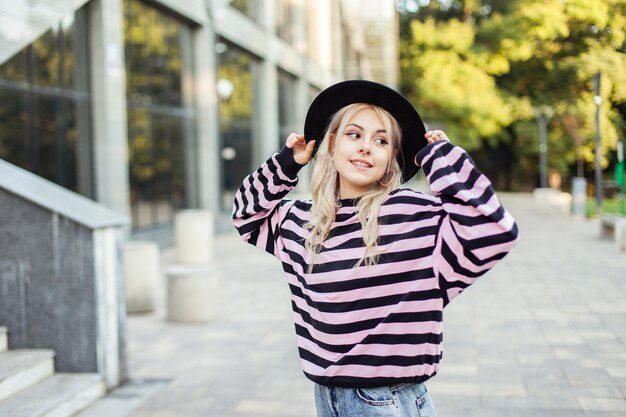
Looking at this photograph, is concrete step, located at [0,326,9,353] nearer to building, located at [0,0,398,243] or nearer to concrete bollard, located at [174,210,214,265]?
building, located at [0,0,398,243]

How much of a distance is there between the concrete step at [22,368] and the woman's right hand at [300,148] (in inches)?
129

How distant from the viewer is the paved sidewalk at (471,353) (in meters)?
5.09

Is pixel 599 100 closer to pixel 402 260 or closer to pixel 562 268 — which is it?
pixel 562 268

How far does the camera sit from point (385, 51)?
133ft

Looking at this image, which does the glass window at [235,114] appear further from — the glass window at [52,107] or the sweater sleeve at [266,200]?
the sweater sleeve at [266,200]

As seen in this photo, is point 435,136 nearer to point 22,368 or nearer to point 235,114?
point 22,368

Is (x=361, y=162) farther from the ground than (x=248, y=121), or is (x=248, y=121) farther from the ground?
(x=248, y=121)

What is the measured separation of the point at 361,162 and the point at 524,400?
3399mm

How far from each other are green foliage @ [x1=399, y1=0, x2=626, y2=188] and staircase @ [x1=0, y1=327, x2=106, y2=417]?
5117 mm

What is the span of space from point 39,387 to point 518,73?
446 inches

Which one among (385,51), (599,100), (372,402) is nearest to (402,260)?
(372,402)

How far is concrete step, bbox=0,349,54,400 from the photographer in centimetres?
491

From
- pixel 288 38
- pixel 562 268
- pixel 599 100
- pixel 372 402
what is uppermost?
pixel 288 38

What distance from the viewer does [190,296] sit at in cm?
817
